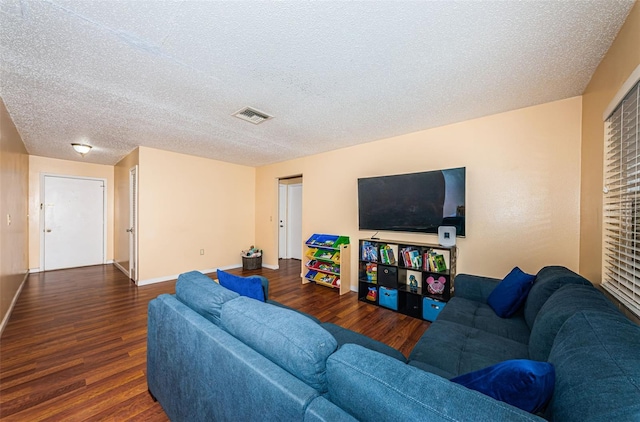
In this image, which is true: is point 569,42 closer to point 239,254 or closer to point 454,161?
point 454,161

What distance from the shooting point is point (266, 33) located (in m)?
1.51

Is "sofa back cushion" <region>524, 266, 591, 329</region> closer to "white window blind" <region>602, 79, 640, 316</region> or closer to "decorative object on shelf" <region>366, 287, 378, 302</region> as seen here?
"white window blind" <region>602, 79, 640, 316</region>

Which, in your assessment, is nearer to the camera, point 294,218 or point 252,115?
point 252,115

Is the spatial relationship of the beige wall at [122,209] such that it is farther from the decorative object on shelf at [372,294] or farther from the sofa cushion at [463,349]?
the sofa cushion at [463,349]

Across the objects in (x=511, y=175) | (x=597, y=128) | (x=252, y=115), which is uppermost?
(x=252, y=115)

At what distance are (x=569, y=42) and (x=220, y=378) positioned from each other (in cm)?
280

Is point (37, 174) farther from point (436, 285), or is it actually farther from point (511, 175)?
point (511, 175)

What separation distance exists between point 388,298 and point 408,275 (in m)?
0.42

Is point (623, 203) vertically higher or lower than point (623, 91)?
lower

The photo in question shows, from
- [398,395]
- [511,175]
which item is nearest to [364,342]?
[398,395]

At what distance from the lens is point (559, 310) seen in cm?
124

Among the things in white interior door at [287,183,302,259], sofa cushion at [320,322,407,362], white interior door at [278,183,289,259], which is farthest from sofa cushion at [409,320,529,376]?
white interior door at [278,183,289,259]

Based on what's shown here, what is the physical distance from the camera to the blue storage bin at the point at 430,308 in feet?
9.10

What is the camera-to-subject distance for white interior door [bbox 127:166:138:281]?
13.7 feet
